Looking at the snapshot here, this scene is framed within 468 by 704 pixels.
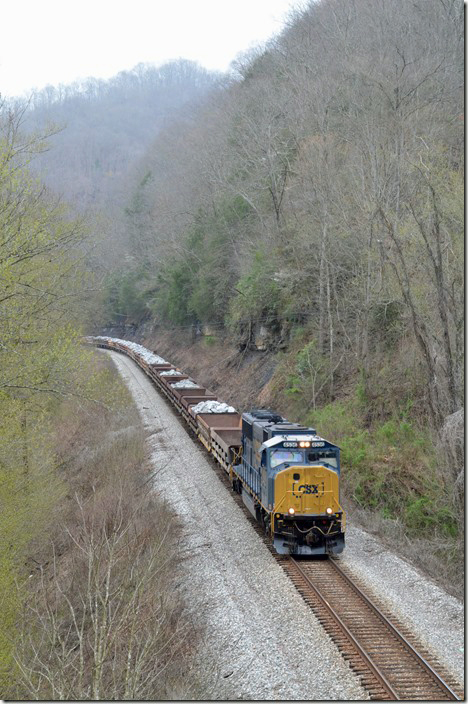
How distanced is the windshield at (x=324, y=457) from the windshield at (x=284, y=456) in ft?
0.74

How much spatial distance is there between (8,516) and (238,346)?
A: 2929cm

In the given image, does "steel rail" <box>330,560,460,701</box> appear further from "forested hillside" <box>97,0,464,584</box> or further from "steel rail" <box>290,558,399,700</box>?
"forested hillside" <box>97,0,464,584</box>

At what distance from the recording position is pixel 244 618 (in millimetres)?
11977

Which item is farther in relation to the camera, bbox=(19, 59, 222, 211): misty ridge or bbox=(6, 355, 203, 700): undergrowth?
bbox=(19, 59, 222, 211): misty ridge

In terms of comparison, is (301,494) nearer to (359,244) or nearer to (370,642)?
(370,642)

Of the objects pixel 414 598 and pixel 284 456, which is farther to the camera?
pixel 284 456

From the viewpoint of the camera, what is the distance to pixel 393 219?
2448 centimetres

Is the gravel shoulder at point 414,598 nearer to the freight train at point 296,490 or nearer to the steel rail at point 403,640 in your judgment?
the steel rail at point 403,640

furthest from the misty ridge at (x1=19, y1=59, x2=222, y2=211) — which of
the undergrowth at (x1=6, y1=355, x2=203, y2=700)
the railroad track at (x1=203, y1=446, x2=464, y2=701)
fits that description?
the railroad track at (x1=203, y1=446, x2=464, y2=701)

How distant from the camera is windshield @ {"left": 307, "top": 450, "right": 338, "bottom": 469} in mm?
15477

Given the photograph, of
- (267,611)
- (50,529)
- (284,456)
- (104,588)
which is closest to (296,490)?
(284,456)

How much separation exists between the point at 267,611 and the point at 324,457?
4.37 meters

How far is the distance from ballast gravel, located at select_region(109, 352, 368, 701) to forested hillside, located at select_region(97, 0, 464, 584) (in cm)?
527

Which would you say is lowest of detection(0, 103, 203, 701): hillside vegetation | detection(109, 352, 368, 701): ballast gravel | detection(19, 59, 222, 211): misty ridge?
detection(109, 352, 368, 701): ballast gravel
